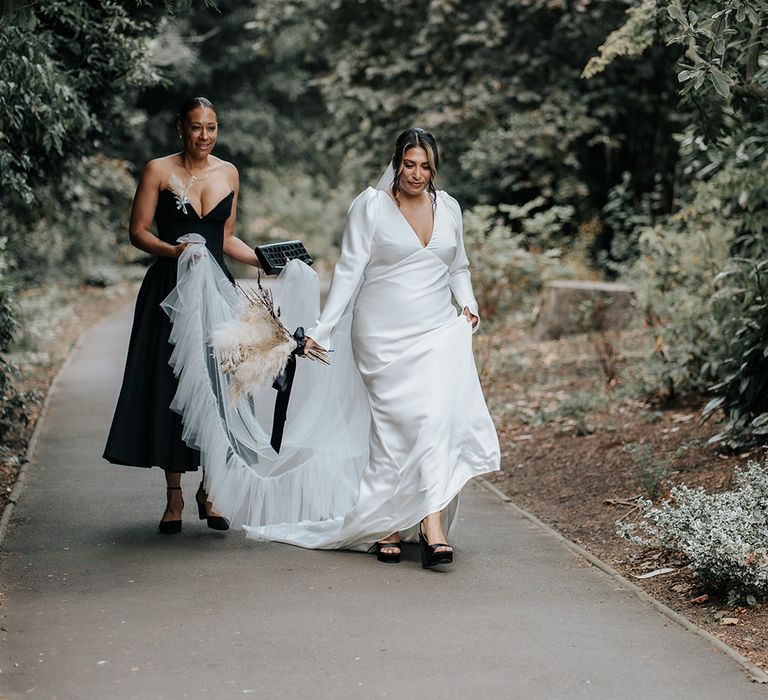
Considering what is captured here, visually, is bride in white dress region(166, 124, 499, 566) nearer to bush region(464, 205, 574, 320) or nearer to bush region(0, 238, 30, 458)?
bush region(0, 238, 30, 458)

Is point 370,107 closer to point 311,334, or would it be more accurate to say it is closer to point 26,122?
point 26,122

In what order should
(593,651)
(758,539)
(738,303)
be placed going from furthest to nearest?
(738,303), (758,539), (593,651)

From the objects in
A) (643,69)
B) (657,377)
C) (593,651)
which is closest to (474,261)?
(643,69)

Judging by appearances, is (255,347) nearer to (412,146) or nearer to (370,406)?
(370,406)

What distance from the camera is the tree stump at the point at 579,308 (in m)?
14.5

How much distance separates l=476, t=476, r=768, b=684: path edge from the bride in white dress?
82 centimetres

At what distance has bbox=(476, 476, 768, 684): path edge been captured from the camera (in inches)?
192

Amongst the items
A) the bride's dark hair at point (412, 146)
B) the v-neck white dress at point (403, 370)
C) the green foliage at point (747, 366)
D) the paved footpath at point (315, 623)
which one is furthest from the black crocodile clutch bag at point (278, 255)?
the green foliage at point (747, 366)

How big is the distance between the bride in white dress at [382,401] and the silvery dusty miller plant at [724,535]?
3.30 feet

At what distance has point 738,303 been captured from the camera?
9.21m

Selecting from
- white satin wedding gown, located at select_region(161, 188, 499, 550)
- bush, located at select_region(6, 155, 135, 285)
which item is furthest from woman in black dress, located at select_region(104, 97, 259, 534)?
bush, located at select_region(6, 155, 135, 285)

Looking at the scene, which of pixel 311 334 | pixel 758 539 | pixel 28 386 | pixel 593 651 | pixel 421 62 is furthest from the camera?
pixel 421 62

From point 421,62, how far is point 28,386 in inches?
402

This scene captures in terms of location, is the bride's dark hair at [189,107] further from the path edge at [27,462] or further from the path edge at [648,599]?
the path edge at [648,599]
